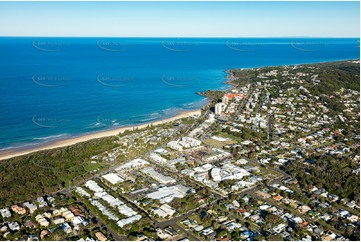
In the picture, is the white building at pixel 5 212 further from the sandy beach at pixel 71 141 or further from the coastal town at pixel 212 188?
the sandy beach at pixel 71 141

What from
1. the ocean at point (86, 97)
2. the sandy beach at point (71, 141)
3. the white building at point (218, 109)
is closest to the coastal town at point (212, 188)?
the sandy beach at point (71, 141)

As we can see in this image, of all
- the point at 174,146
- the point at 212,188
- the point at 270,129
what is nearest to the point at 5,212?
the point at 212,188

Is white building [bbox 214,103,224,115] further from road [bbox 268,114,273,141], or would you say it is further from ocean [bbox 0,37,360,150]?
road [bbox 268,114,273,141]

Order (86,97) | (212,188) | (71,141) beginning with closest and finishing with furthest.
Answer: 1. (212,188)
2. (71,141)
3. (86,97)

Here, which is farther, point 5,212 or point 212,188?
point 212,188

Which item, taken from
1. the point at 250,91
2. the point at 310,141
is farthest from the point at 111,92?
the point at 310,141

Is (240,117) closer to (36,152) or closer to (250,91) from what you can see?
(250,91)

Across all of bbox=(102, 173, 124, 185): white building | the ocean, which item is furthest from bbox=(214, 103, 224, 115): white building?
bbox=(102, 173, 124, 185): white building

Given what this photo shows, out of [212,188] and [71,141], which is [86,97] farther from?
[212,188]
